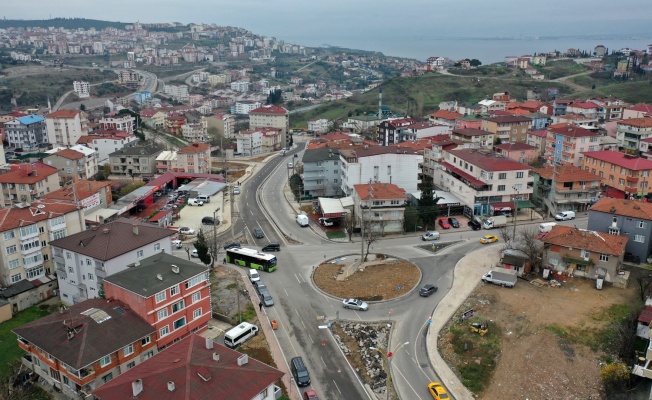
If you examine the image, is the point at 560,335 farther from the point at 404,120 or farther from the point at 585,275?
the point at 404,120

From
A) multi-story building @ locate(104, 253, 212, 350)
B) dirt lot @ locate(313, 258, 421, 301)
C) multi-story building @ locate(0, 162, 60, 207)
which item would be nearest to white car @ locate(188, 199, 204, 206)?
multi-story building @ locate(0, 162, 60, 207)

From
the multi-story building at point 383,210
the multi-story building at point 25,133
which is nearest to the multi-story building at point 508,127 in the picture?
the multi-story building at point 383,210

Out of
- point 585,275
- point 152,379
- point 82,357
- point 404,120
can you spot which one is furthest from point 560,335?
point 404,120

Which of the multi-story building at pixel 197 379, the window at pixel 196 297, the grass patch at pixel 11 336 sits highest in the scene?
the multi-story building at pixel 197 379

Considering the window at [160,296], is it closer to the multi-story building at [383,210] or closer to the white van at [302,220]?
the multi-story building at [383,210]

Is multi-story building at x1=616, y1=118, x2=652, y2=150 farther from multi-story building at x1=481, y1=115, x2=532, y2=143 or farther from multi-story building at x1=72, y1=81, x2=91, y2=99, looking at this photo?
multi-story building at x1=72, y1=81, x2=91, y2=99

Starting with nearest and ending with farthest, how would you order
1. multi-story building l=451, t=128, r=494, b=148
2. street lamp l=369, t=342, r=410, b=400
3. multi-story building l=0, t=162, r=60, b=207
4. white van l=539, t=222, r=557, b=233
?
street lamp l=369, t=342, r=410, b=400 → white van l=539, t=222, r=557, b=233 → multi-story building l=0, t=162, r=60, b=207 → multi-story building l=451, t=128, r=494, b=148
